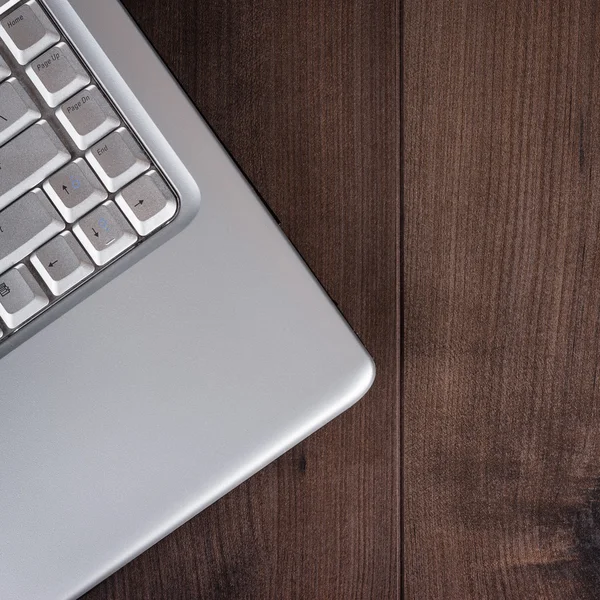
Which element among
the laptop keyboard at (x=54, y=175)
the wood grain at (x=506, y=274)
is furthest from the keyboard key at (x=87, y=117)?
the wood grain at (x=506, y=274)

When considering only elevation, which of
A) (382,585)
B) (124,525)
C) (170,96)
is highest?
(170,96)

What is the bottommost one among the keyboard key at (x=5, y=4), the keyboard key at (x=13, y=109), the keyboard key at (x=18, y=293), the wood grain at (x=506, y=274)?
the wood grain at (x=506, y=274)

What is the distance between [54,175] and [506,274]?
192mm

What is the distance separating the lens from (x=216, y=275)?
0.25 metres

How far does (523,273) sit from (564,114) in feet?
0.24

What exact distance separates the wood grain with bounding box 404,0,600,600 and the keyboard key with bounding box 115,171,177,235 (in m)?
0.12

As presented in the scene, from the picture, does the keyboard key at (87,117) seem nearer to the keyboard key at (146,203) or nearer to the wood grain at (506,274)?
the keyboard key at (146,203)

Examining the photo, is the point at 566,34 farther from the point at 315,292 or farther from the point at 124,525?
the point at 124,525

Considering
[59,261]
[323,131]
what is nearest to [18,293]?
[59,261]

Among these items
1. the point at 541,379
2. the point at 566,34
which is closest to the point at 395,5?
the point at 566,34

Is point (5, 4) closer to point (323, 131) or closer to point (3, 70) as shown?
point (3, 70)

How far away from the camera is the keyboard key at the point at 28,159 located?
9.4 inches

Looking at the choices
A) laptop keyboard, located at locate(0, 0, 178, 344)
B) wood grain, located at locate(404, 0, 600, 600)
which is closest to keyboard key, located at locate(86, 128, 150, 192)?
laptop keyboard, located at locate(0, 0, 178, 344)

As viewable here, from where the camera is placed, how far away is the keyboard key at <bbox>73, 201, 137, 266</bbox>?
0.24 m
